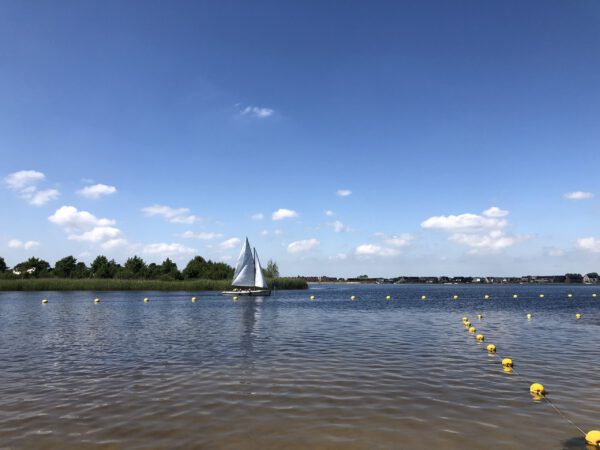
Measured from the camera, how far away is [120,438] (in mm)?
11125

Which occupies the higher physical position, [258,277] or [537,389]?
[258,277]

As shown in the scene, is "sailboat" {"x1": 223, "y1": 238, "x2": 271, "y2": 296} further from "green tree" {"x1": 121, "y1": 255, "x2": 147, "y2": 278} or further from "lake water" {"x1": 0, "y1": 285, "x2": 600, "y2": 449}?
"green tree" {"x1": 121, "y1": 255, "x2": 147, "y2": 278}

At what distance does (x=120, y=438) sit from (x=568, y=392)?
A: 1661 cm

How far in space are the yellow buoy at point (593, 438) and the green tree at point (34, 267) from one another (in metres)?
172

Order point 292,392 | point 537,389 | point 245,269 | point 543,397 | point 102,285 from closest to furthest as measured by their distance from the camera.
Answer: point 543,397 → point 537,389 → point 292,392 → point 245,269 → point 102,285

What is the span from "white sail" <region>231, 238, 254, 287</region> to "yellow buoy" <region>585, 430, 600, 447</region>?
244 feet

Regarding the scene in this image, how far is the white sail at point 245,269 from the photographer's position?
8362 centimetres

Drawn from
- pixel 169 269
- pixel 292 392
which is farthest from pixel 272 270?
pixel 292 392

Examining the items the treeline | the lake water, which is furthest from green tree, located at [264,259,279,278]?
the lake water

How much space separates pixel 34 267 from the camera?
155625mm

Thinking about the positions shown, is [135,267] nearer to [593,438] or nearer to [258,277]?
[258,277]

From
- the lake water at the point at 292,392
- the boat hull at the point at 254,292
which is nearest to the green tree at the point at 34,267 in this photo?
the boat hull at the point at 254,292

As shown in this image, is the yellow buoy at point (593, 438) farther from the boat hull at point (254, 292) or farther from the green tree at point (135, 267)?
the green tree at point (135, 267)

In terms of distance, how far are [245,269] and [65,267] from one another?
104 metres
